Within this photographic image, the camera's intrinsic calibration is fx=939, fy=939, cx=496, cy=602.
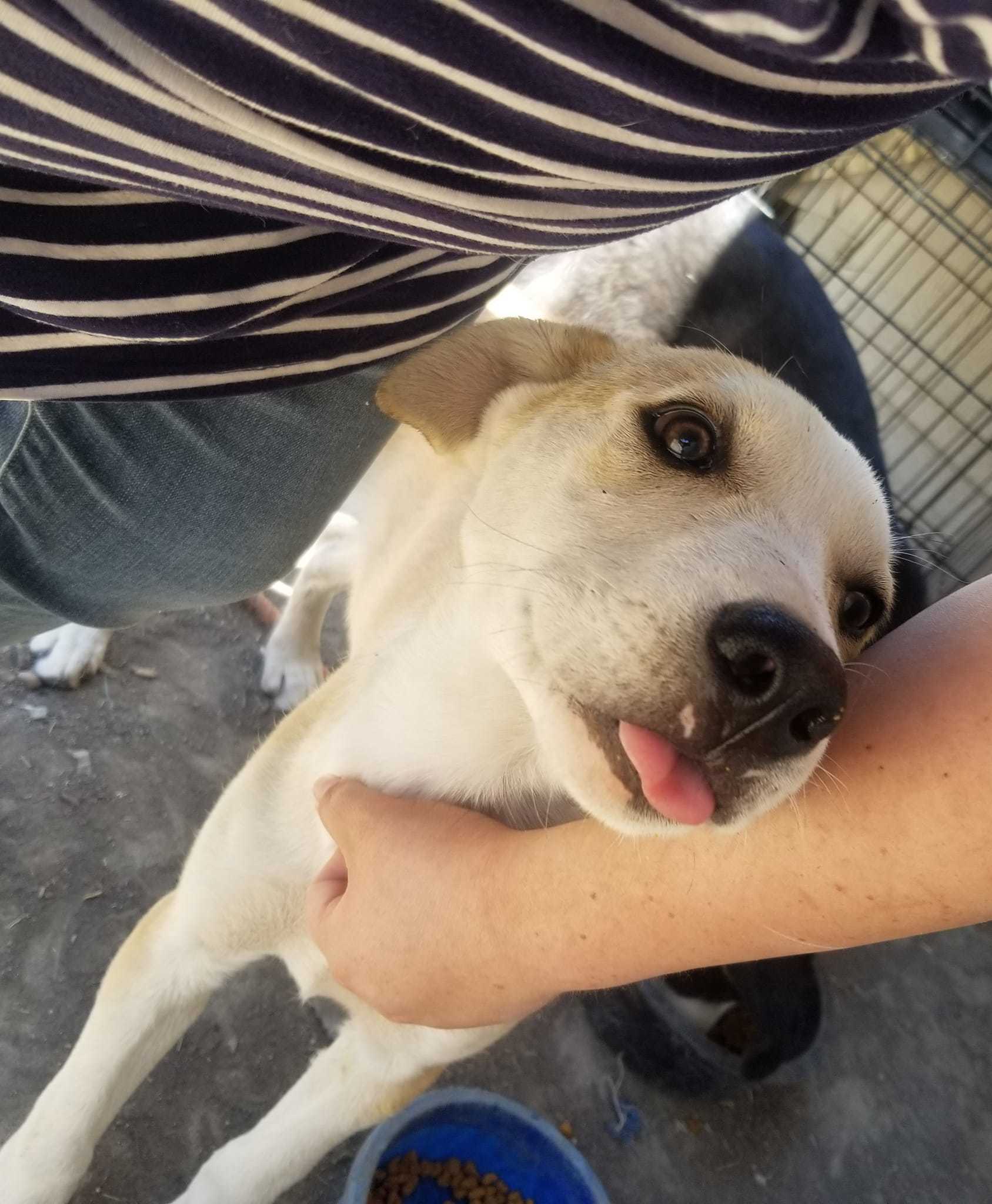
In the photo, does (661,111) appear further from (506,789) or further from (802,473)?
(506,789)

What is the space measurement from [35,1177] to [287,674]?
1313mm

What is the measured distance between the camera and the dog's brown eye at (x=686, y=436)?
1136 mm

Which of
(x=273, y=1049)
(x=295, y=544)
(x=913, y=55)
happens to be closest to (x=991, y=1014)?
(x=273, y=1049)

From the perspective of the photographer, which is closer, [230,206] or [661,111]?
[661,111]

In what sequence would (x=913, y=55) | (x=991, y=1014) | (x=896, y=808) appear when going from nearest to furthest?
1. (x=913, y=55)
2. (x=896, y=808)
3. (x=991, y=1014)

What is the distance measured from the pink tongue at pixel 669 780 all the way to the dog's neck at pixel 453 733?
36cm

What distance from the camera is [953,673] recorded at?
91 centimetres

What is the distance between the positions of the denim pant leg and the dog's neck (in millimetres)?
300

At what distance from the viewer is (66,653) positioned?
231cm

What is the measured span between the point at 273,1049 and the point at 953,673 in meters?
1.72

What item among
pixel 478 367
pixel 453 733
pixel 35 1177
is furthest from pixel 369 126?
pixel 35 1177

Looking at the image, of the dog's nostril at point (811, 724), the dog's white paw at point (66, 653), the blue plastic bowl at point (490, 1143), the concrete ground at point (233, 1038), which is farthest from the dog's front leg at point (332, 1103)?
the dog's white paw at point (66, 653)

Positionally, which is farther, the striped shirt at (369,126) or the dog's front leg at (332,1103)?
the dog's front leg at (332,1103)

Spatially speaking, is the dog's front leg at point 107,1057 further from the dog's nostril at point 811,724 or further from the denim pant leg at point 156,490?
the dog's nostril at point 811,724
